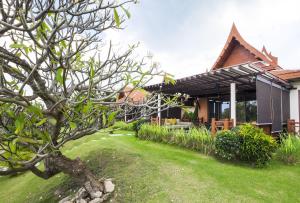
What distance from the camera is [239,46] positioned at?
43.9ft

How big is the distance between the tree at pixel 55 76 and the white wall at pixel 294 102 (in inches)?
383

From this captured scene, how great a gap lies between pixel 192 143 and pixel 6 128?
6.68 metres

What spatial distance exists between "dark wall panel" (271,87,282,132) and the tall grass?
3163 millimetres

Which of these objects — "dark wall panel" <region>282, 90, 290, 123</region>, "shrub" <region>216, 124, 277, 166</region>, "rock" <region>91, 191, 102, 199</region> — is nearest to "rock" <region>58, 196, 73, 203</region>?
"rock" <region>91, 191, 102, 199</region>

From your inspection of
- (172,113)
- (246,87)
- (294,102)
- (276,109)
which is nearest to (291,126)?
(294,102)

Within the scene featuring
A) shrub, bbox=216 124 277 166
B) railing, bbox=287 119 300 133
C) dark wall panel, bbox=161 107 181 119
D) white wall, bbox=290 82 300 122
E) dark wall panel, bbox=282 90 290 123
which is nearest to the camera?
shrub, bbox=216 124 277 166

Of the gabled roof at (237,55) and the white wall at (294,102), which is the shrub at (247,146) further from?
the gabled roof at (237,55)

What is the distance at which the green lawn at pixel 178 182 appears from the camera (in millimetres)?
4141

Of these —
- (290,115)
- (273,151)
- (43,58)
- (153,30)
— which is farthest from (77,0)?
(290,115)

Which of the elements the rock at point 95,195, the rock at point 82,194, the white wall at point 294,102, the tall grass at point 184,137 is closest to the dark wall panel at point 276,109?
the white wall at point 294,102

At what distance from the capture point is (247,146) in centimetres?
604

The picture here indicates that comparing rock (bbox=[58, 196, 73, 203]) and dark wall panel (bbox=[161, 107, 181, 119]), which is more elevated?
dark wall panel (bbox=[161, 107, 181, 119])

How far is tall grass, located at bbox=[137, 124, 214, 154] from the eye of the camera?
7450 mm

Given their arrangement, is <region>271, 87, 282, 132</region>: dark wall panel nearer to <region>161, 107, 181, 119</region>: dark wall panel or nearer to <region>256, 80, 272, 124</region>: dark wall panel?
<region>256, 80, 272, 124</region>: dark wall panel
